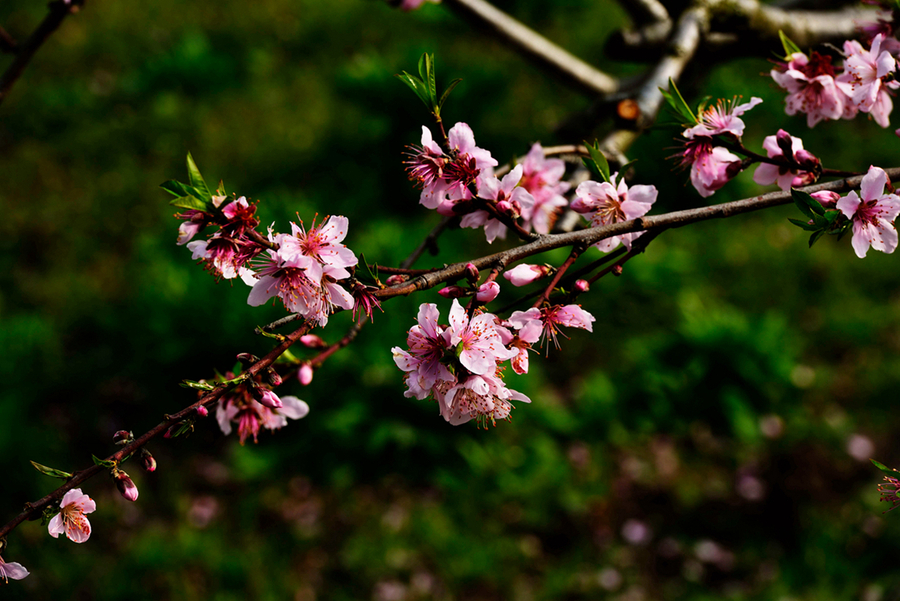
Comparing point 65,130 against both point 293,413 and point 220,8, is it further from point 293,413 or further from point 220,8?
point 293,413

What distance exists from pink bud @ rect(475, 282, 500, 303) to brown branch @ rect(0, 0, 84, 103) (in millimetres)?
878

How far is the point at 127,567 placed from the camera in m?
2.37

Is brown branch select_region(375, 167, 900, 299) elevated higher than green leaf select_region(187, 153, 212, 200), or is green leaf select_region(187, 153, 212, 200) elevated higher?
green leaf select_region(187, 153, 212, 200)

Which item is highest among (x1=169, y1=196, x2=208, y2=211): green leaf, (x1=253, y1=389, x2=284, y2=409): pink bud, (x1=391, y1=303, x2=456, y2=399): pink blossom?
(x1=169, y1=196, x2=208, y2=211): green leaf

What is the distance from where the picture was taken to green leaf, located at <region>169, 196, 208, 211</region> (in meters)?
0.66

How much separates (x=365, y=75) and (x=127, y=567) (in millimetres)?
2606

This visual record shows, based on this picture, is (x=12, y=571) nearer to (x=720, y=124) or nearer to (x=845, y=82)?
(x=720, y=124)

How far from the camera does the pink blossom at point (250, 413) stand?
917 mm

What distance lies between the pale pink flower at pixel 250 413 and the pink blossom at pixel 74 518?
7.9 inches

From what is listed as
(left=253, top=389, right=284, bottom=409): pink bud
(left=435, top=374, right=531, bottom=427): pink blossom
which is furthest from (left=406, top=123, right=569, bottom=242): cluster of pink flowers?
(left=253, top=389, right=284, bottom=409): pink bud

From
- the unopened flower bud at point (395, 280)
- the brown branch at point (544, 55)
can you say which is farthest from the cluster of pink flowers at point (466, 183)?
the brown branch at point (544, 55)

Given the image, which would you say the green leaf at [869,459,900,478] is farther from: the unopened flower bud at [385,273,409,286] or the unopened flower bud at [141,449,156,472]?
the unopened flower bud at [141,449,156,472]

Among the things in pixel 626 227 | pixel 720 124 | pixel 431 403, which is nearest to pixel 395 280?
pixel 626 227

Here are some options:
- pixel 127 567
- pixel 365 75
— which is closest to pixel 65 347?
pixel 127 567
